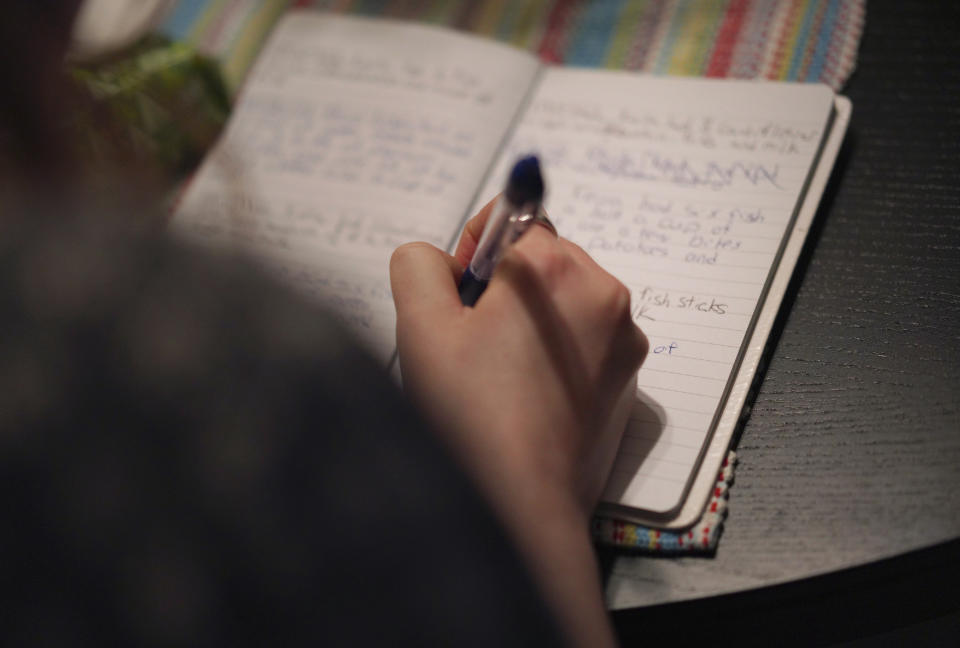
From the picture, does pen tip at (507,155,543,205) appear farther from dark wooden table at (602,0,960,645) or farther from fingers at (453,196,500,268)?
dark wooden table at (602,0,960,645)

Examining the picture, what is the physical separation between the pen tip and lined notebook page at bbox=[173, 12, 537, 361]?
202 millimetres

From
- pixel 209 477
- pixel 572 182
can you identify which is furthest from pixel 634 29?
pixel 209 477

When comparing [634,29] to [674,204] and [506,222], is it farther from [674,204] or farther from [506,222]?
[506,222]

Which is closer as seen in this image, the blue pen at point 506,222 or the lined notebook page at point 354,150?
the blue pen at point 506,222

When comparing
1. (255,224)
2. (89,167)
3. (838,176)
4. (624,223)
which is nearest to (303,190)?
(255,224)

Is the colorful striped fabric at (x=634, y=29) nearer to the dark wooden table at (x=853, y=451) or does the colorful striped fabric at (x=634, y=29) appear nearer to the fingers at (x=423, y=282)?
the dark wooden table at (x=853, y=451)

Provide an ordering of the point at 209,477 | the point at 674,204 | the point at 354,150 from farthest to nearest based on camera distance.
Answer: the point at 354,150, the point at 674,204, the point at 209,477

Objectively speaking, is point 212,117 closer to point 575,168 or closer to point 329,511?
point 575,168

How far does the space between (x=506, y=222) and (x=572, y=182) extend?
20 centimetres

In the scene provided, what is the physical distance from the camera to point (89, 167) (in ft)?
1.96

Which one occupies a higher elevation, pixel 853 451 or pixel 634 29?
pixel 634 29

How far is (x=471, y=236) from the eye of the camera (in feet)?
1.45

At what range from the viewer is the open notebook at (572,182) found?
1.47ft

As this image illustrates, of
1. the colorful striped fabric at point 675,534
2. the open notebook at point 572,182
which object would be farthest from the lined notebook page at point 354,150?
the colorful striped fabric at point 675,534
